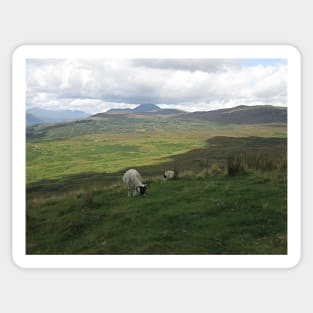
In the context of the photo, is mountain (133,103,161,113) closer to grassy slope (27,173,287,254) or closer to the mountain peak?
the mountain peak

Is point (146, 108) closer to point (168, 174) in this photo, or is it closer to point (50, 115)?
point (168, 174)

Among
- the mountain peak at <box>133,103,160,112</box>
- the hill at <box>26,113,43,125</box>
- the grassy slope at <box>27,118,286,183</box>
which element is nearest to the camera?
the hill at <box>26,113,43,125</box>

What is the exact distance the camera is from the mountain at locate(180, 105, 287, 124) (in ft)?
21.4

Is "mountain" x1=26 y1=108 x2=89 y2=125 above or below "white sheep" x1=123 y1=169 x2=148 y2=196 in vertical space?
above

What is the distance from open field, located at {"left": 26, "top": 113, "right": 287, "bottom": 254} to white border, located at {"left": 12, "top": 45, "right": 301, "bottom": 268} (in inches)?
4.0

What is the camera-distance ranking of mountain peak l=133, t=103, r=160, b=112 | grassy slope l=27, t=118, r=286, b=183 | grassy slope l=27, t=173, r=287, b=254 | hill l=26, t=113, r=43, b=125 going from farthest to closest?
1. mountain peak l=133, t=103, r=160, b=112
2. grassy slope l=27, t=118, r=286, b=183
3. hill l=26, t=113, r=43, b=125
4. grassy slope l=27, t=173, r=287, b=254

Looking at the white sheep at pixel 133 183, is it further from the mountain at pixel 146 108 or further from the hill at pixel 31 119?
the hill at pixel 31 119

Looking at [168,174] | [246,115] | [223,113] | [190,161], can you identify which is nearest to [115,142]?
[168,174]

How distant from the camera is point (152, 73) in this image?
263 inches

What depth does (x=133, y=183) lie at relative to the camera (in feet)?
22.0

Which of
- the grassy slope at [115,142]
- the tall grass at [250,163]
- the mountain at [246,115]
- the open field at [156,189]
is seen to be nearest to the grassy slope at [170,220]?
the open field at [156,189]

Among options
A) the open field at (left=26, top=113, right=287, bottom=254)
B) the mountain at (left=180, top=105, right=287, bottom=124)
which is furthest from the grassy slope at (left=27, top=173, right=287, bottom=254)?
the mountain at (left=180, top=105, right=287, bottom=124)

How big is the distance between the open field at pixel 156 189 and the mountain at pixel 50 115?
0.34ft
